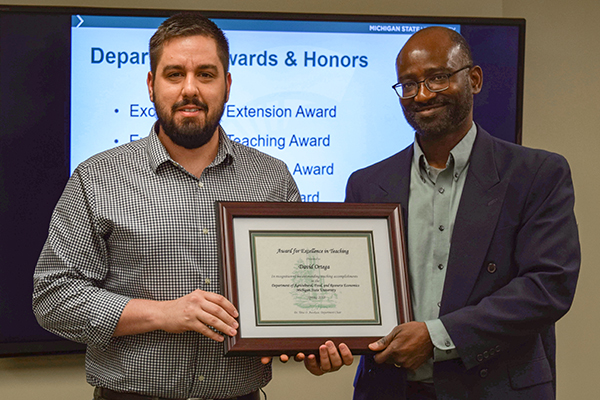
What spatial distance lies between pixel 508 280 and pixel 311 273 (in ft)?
1.71

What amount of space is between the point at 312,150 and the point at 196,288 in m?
1.24

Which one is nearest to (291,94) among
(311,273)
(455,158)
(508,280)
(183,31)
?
(183,31)

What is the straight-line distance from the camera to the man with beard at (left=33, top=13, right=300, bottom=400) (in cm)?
139

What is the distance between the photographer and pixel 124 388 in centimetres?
142

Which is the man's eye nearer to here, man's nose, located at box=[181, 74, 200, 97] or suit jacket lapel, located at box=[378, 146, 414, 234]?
suit jacket lapel, located at box=[378, 146, 414, 234]

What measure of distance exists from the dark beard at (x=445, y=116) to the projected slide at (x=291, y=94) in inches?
40.0

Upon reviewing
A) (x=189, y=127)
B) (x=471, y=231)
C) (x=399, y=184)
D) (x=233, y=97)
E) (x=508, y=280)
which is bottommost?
(x=508, y=280)

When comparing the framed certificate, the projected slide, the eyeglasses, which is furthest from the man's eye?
the projected slide

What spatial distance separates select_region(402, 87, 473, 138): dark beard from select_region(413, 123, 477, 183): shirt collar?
53mm

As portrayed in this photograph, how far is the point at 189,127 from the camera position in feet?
5.03

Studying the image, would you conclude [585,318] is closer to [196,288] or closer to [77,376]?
[196,288]

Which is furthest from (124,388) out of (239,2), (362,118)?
(239,2)

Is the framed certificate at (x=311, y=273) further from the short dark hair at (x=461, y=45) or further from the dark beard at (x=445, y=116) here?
the short dark hair at (x=461, y=45)

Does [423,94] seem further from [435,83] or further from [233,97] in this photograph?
[233,97]
